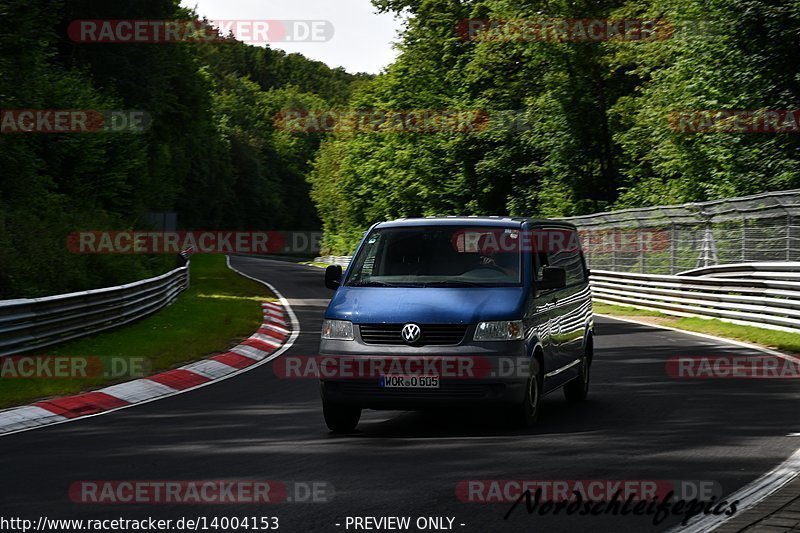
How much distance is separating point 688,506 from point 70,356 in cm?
1183

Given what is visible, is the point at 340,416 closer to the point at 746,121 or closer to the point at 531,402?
the point at 531,402

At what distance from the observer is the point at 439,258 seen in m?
10.7

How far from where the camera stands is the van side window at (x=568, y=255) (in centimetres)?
1194

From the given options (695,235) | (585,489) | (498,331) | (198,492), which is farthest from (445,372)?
(695,235)

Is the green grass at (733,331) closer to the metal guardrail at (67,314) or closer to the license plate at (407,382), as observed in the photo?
the license plate at (407,382)

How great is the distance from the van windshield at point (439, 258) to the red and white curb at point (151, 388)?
350 cm

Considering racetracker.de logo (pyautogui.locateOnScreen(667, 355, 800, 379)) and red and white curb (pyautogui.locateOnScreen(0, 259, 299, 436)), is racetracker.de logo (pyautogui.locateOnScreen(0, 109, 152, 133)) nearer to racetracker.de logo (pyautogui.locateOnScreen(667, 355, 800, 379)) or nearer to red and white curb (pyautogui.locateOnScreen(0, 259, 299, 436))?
red and white curb (pyautogui.locateOnScreen(0, 259, 299, 436))

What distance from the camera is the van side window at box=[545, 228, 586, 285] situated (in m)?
11.9

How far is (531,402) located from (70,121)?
27932 mm

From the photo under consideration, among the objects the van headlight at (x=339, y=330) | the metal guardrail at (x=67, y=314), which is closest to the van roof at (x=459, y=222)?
the van headlight at (x=339, y=330)

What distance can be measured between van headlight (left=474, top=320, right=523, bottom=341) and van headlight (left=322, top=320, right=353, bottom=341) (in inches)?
44.3

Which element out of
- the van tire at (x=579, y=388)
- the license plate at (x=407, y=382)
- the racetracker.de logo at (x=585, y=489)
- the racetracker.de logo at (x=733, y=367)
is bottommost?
the racetracker.de logo at (x=733, y=367)

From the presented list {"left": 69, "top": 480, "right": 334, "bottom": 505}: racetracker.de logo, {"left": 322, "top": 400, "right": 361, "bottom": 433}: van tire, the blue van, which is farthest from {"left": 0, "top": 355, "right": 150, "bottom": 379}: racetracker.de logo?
{"left": 69, "top": 480, "right": 334, "bottom": 505}: racetracker.de logo

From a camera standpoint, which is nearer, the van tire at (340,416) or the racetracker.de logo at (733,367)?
the van tire at (340,416)
